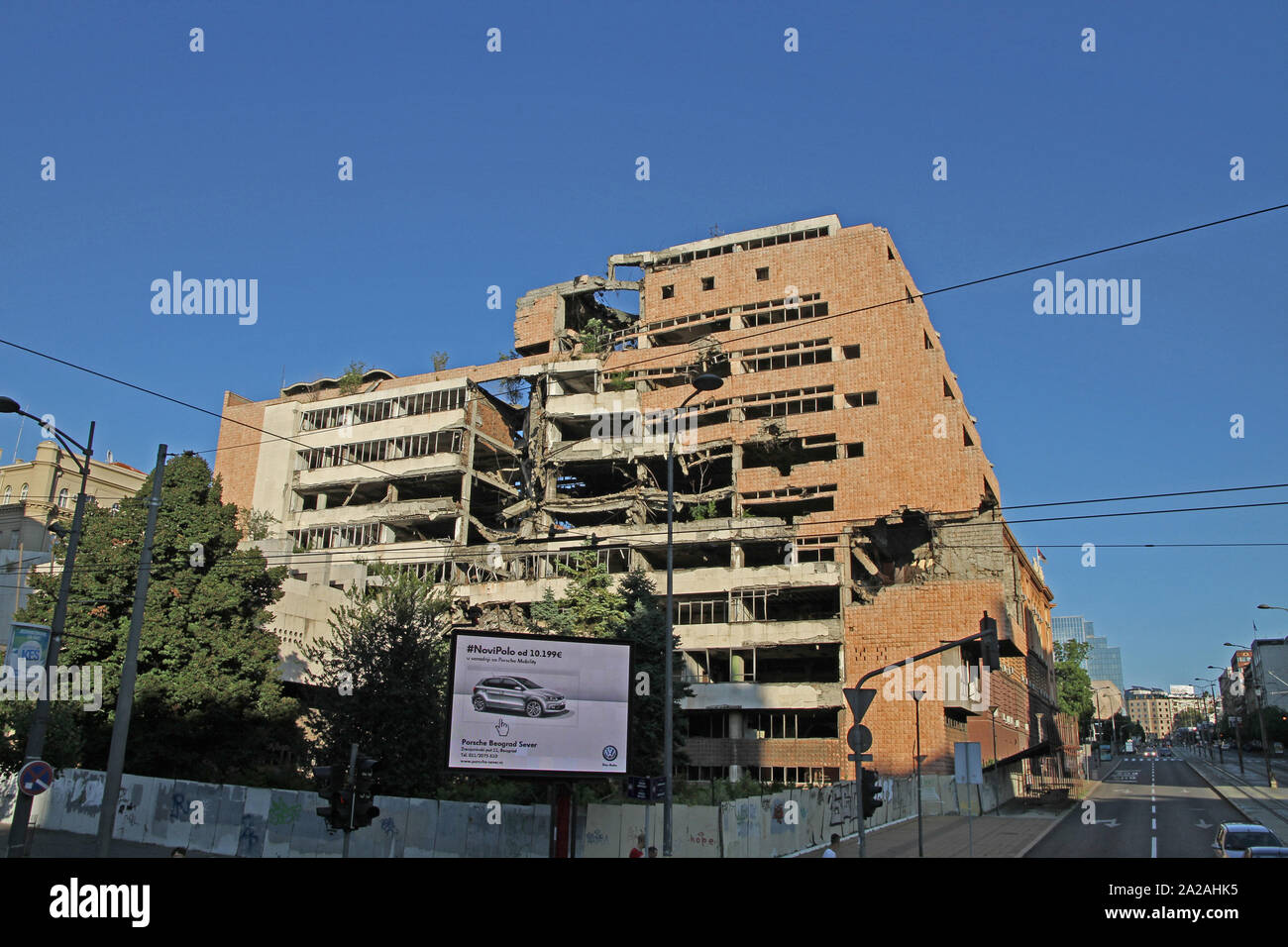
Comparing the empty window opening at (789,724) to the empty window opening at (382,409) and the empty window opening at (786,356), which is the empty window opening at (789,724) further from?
the empty window opening at (382,409)

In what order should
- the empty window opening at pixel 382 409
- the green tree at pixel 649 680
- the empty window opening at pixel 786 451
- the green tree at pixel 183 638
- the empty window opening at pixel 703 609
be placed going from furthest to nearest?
the empty window opening at pixel 382 409 < the empty window opening at pixel 786 451 < the empty window opening at pixel 703 609 < the green tree at pixel 183 638 < the green tree at pixel 649 680

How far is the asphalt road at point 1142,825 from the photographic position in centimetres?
2831

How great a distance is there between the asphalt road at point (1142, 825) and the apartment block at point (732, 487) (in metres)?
7.94

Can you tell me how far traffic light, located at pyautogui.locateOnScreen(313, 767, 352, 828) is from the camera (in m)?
16.4

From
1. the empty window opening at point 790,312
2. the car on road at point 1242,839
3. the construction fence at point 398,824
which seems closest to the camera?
the car on road at point 1242,839

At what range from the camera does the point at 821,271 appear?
6234 cm

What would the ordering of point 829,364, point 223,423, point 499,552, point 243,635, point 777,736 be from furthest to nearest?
point 223,423 < point 499,552 < point 829,364 < point 777,736 < point 243,635

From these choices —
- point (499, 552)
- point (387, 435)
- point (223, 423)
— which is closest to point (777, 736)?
point (499, 552)

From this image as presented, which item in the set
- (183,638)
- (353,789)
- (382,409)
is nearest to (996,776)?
(183,638)

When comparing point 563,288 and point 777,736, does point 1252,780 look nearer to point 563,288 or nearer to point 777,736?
point 777,736

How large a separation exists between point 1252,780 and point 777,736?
132ft

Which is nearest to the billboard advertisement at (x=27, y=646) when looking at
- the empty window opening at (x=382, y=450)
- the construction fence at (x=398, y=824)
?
the construction fence at (x=398, y=824)

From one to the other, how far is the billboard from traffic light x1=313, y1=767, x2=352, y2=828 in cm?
274
